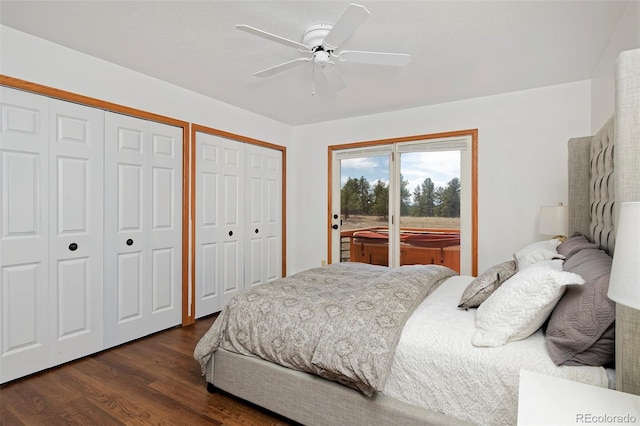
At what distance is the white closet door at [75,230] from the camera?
255cm

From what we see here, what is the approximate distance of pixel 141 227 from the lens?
3.12 m

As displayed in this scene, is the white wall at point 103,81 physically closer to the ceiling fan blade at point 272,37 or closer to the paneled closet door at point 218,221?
the paneled closet door at point 218,221

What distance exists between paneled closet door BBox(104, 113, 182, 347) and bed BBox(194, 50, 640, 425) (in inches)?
52.2

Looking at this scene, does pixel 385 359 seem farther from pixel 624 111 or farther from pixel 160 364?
pixel 160 364

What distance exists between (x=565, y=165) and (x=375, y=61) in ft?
7.57

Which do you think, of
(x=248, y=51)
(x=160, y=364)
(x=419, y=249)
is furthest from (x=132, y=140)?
(x=419, y=249)

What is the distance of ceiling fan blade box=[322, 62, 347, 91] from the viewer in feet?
7.97

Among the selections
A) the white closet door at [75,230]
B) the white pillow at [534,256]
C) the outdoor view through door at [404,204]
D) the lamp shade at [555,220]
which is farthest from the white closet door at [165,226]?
the lamp shade at [555,220]

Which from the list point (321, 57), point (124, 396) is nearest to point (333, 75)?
point (321, 57)

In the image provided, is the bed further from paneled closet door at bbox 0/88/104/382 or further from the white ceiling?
paneled closet door at bbox 0/88/104/382

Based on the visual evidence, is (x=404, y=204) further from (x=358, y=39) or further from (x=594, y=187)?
Result: (x=358, y=39)

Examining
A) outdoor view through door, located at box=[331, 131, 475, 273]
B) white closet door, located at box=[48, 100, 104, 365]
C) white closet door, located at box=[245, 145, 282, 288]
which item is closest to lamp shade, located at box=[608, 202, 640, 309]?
outdoor view through door, located at box=[331, 131, 475, 273]

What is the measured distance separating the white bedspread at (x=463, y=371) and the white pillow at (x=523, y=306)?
0.05m

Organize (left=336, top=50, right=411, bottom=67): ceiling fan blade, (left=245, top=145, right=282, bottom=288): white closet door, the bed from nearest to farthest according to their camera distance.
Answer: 1. the bed
2. (left=336, top=50, right=411, bottom=67): ceiling fan blade
3. (left=245, top=145, right=282, bottom=288): white closet door
